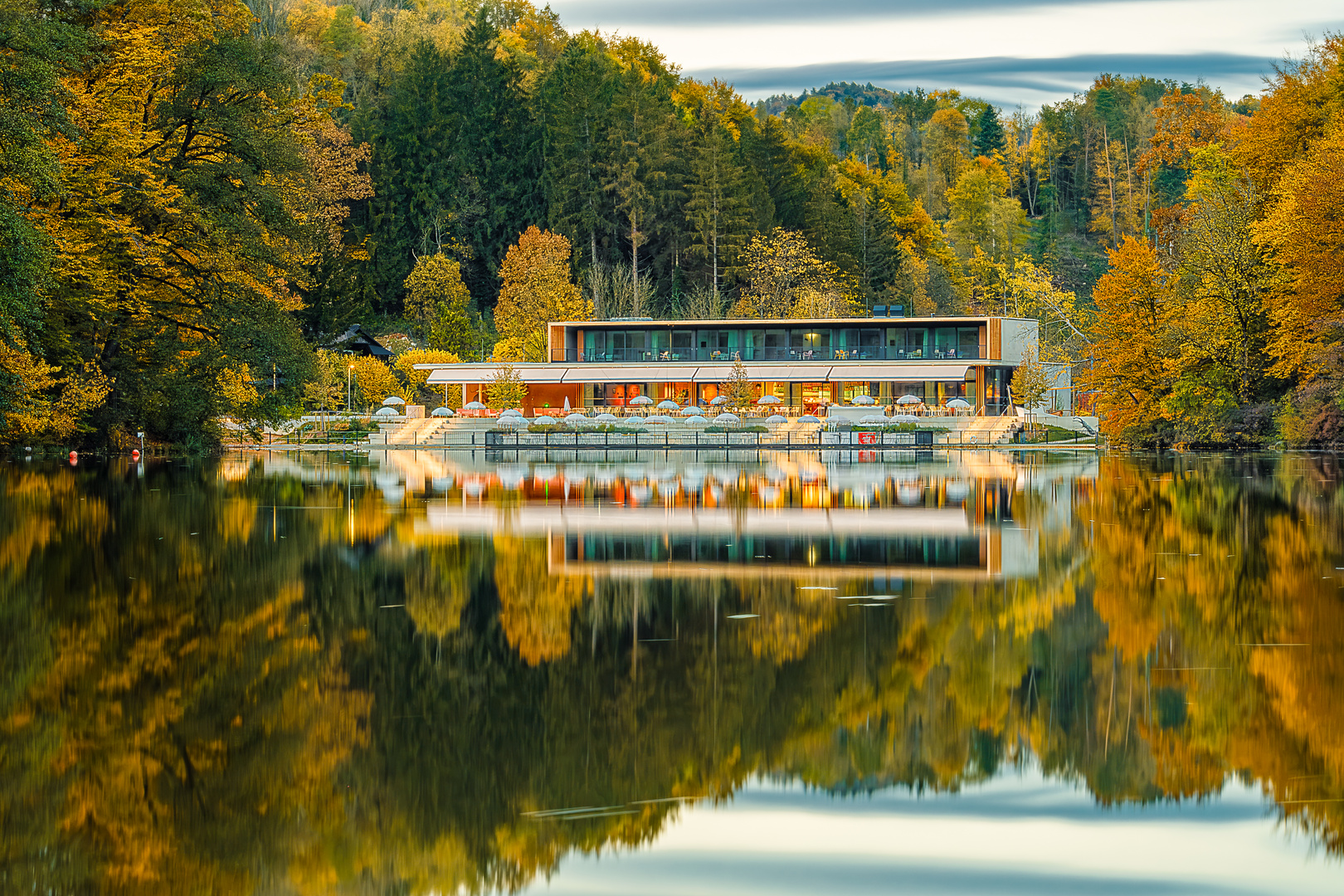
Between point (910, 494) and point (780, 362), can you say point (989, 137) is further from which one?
point (910, 494)

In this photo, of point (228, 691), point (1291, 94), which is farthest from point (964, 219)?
point (228, 691)

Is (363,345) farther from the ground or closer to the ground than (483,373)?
farther from the ground

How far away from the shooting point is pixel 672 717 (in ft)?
20.8

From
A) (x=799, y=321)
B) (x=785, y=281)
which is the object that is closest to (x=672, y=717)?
(x=799, y=321)

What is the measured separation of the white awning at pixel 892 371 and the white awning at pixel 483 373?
14.1 metres

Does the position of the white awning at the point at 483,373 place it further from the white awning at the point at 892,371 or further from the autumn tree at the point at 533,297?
the white awning at the point at 892,371

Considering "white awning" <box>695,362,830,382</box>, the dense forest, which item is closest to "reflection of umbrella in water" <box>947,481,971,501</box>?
the dense forest

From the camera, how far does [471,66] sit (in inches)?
3610

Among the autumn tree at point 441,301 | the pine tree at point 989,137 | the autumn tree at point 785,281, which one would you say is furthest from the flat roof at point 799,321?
the pine tree at point 989,137

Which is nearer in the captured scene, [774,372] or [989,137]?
[774,372]

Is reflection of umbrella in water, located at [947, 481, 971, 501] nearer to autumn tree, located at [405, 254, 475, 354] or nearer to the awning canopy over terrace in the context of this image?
the awning canopy over terrace

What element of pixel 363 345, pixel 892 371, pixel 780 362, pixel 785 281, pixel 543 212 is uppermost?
pixel 543 212

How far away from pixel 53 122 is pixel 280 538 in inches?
523

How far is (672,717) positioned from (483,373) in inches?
2591
